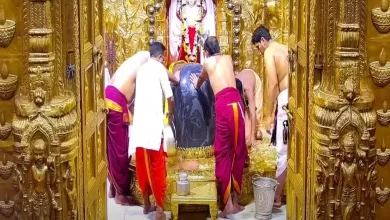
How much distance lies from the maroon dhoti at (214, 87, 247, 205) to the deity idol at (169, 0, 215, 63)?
1538 mm

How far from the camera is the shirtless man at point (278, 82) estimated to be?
7.05 m

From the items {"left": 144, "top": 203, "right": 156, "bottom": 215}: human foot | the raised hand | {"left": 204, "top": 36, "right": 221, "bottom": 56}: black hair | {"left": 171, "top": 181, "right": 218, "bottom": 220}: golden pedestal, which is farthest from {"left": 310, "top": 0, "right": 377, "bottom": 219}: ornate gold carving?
the raised hand

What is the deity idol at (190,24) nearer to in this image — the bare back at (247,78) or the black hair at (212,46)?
the bare back at (247,78)

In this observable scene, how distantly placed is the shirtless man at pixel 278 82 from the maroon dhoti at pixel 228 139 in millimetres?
343

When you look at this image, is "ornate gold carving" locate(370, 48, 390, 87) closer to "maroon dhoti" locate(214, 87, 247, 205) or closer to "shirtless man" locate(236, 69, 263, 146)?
"maroon dhoti" locate(214, 87, 247, 205)

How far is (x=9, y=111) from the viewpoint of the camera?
4590 millimetres

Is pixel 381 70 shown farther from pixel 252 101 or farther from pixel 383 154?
pixel 252 101

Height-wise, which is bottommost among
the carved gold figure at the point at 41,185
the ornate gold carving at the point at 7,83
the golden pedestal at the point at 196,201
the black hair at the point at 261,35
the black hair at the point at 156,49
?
the golden pedestal at the point at 196,201

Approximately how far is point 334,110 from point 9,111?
6.08 ft

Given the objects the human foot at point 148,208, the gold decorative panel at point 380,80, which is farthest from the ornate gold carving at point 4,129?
the human foot at point 148,208

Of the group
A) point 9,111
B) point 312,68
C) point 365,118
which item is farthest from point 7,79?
point 365,118

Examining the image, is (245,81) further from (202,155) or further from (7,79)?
(7,79)

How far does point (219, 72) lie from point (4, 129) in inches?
109

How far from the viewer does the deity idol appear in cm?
839
